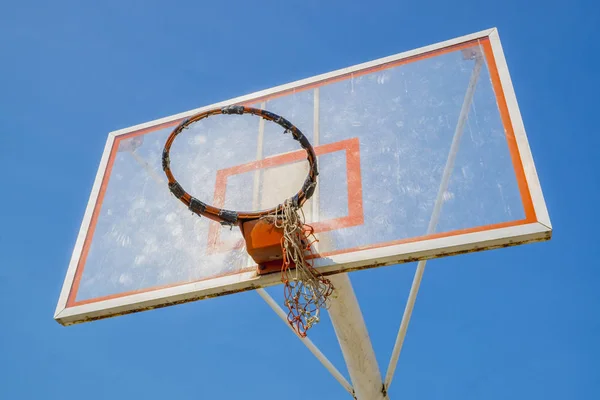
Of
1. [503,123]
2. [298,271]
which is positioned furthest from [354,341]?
[503,123]

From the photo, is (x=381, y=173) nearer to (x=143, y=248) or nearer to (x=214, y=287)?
(x=214, y=287)

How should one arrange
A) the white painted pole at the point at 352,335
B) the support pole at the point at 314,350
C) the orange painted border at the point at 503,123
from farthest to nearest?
the support pole at the point at 314,350 < the white painted pole at the point at 352,335 < the orange painted border at the point at 503,123

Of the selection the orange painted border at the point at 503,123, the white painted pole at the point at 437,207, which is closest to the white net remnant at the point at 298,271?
the orange painted border at the point at 503,123

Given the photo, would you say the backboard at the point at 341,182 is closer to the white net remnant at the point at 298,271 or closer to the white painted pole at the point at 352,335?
the white net remnant at the point at 298,271

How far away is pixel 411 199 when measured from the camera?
138 inches

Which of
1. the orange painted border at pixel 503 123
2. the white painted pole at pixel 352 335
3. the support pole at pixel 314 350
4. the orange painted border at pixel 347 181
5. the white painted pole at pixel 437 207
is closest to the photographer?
the orange painted border at pixel 503 123

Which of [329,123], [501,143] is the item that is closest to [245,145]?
[329,123]

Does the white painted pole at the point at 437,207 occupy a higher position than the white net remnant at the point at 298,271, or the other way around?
the white painted pole at the point at 437,207

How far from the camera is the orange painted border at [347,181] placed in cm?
353

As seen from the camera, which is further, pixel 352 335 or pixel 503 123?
pixel 352 335

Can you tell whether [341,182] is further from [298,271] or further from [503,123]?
[503,123]

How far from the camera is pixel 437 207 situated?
340cm

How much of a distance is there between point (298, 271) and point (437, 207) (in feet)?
2.58

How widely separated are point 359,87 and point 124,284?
1.90 metres
